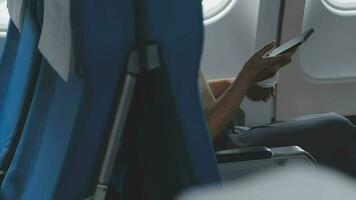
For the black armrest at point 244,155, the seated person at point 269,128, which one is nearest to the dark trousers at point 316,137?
the seated person at point 269,128

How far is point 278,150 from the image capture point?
5.18ft

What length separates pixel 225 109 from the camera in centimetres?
177

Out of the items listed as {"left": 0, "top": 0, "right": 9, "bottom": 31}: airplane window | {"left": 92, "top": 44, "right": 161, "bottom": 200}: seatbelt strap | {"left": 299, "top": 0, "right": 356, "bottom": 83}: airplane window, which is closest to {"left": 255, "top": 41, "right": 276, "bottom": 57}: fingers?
{"left": 92, "top": 44, "right": 161, "bottom": 200}: seatbelt strap

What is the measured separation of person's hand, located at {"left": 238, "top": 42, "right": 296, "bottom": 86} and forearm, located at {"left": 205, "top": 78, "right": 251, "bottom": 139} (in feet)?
0.08

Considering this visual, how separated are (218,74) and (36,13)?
1.66m

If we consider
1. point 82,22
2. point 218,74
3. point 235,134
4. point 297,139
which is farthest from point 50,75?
point 218,74

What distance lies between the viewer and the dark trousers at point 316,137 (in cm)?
195

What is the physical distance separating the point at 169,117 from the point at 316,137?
1.10 m

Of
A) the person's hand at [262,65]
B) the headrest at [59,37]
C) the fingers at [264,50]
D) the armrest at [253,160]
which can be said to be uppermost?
the fingers at [264,50]

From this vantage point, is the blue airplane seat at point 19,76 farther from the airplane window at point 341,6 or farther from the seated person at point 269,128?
the airplane window at point 341,6

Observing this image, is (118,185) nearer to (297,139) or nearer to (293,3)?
(297,139)

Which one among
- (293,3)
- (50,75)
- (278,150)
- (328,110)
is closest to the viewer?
(50,75)

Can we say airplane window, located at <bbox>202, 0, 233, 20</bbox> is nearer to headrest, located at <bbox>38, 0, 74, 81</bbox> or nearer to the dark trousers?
the dark trousers

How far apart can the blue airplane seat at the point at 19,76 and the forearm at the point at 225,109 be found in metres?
0.54
